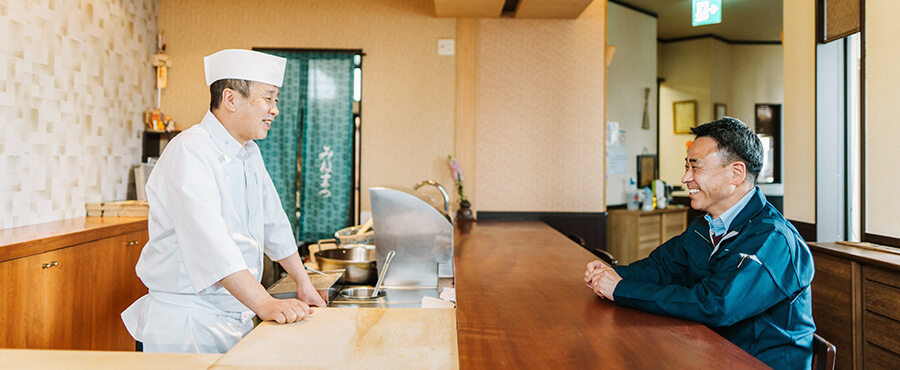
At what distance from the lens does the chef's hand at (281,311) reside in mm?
1504

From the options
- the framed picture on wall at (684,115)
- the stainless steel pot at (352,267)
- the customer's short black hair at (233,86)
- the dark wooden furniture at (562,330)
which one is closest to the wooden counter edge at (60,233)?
the stainless steel pot at (352,267)

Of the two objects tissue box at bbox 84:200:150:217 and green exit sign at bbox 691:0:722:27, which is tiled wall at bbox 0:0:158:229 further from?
green exit sign at bbox 691:0:722:27

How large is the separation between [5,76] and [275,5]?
1.98m

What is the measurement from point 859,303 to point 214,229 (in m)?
2.93

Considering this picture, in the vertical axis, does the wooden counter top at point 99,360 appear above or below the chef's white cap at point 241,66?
below

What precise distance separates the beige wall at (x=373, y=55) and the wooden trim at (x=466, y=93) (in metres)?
0.06

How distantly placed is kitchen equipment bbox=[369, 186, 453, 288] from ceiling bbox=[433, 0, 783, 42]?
198 cm

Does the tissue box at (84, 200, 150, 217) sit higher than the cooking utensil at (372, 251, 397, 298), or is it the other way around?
the tissue box at (84, 200, 150, 217)

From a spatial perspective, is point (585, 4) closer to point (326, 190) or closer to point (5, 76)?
point (326, 190)

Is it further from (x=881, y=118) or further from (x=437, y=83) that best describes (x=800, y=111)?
(x=437, y=83)

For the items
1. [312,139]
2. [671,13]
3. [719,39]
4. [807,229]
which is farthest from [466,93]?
[719,39]

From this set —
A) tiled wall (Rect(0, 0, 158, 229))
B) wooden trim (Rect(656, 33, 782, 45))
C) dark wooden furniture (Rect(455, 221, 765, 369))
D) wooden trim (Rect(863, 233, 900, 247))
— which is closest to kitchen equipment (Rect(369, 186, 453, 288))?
dark wooden furniture (Rect(455, 221, 765, 369))

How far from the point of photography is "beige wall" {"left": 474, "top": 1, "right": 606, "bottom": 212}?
4.43m

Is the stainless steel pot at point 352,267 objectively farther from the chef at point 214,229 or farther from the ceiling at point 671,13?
the ceiling at point 671,13
